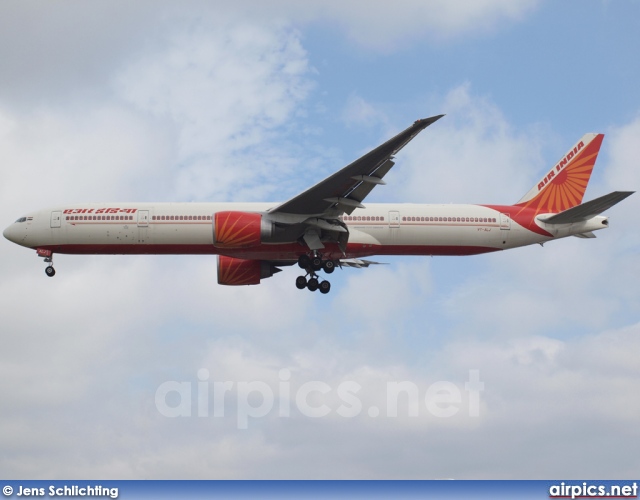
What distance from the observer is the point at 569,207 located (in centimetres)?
4750

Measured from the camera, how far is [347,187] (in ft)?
134

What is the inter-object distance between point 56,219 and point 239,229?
→ 30.9ft

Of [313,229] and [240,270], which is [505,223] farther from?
[240,270]

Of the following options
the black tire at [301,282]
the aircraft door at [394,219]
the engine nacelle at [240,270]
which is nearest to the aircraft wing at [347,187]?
the aircraft door at [394,219]

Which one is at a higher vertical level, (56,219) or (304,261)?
(56,219)

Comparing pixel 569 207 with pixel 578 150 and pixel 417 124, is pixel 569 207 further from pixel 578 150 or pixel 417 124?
pixel 417 124

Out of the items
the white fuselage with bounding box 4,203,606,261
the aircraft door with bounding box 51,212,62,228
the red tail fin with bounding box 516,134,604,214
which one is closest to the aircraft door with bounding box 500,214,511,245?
the white fuselage with bounding box 4,203,606,261

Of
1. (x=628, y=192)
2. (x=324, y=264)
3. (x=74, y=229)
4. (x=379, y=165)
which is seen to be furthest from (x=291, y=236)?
(x=628, y=192)

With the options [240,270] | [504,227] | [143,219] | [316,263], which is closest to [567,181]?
[504,227]

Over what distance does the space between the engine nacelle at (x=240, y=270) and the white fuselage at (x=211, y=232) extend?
273cm

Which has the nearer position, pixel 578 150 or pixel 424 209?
pixel 424 209

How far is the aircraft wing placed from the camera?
3750 cm

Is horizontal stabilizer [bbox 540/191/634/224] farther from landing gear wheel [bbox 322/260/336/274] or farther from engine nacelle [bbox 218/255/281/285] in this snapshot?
engine nacelle [bbox 218/255/281/285]

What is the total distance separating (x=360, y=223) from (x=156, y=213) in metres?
9.28
